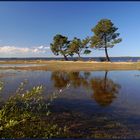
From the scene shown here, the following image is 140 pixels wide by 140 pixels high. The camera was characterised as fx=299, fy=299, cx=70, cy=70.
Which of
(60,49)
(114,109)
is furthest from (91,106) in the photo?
(60,49)

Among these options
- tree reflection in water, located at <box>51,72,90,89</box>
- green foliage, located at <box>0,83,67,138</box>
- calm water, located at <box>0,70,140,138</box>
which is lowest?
tree reflection in water, located at <box>51,72,90,89</box>

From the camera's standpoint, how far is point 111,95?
58.3ft

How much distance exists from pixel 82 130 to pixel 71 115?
2.06 metres

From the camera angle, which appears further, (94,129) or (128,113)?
(128,113)

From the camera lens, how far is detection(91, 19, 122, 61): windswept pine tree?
210 feet

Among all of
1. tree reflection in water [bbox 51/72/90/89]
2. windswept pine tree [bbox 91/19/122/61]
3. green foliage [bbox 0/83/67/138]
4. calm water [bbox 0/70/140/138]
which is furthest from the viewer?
windswept pine tree [bbox 91/19/122/61]

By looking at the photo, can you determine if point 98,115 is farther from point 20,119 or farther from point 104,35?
point 104,35

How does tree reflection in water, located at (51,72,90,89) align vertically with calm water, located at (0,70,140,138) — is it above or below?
below

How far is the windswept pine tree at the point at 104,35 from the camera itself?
63.9m

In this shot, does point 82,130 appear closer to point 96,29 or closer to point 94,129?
point 94,129


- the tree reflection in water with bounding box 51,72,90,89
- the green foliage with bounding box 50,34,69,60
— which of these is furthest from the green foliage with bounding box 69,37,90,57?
the tree reflection in water with bounding box 51,72,90,89

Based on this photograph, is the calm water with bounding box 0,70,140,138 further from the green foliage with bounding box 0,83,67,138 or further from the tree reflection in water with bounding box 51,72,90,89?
the tree reflection in water with bounding box 51,72,90,89

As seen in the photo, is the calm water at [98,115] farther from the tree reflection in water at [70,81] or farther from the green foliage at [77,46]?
the green foliage at [77,46]

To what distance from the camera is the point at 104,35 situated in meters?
66.2
